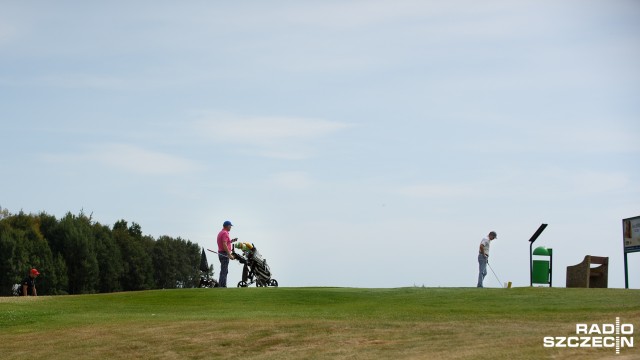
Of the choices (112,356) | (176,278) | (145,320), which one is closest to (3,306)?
(145,320)

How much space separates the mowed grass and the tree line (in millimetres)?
46019

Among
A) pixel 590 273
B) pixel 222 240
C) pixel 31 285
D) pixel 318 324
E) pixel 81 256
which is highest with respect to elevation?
pixel 81 256

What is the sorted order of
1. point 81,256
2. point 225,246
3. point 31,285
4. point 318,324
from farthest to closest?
point 81,256 → point 31,285 → point 225,246 → point 318,324

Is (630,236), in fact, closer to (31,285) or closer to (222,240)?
(222,240)

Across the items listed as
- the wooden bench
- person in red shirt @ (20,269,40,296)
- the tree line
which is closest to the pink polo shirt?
person in red shirt @ (20,269,40,296)

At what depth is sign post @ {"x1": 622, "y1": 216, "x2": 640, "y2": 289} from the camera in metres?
35.6

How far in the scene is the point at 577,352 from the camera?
18484 mm

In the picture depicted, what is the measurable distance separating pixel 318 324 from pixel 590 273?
15138 mm

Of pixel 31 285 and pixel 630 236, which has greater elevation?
pixel 630 236

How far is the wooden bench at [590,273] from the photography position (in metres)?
35.2

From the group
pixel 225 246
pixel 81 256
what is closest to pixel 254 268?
pixel 225 246

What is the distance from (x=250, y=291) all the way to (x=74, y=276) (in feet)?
181

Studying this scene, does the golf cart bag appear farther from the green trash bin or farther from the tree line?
the tree line

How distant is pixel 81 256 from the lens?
8588cm
